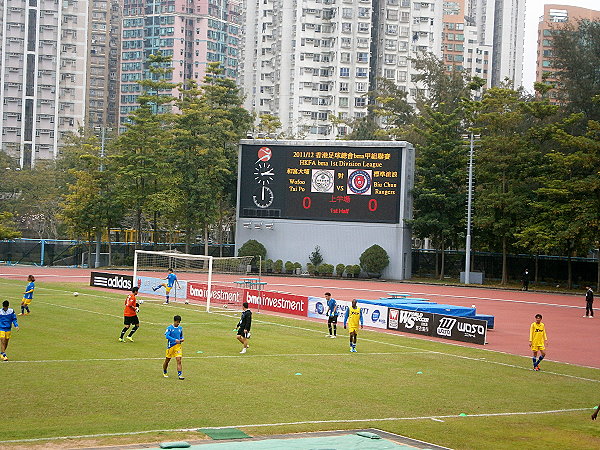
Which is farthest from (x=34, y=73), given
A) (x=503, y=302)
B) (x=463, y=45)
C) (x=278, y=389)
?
(x=278, y=389)

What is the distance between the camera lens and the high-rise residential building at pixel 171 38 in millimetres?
159875

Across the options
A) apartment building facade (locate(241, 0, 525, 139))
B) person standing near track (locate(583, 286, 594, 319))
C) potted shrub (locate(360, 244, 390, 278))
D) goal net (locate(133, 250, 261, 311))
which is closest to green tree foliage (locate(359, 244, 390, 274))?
potted shrub (locate(360, 244, 390, 278))

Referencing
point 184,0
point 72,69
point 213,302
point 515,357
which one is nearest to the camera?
point 515,357

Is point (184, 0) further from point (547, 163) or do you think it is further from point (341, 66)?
point (547, 163)

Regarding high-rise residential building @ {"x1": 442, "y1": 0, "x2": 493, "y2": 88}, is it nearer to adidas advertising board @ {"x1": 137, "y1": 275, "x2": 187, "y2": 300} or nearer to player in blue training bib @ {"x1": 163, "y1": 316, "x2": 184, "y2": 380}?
adidas advertising board @ {"x1": 137, "y1": 275, "x2": 187, "y2": 300}

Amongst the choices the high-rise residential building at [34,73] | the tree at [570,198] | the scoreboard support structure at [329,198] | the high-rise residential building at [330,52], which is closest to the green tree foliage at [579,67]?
the tree at [570,198]

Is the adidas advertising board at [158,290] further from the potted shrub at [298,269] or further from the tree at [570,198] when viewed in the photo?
the tree at [570,198]

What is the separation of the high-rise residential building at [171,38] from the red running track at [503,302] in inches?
3621

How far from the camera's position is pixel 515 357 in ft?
106

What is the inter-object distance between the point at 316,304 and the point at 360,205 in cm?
2849

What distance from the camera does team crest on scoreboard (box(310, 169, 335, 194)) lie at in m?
70.4

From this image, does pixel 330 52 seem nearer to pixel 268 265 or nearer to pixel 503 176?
pixel 503 176

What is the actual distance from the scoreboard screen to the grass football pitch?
3560 cm

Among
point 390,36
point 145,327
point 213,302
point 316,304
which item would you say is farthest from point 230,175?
point 390,36
